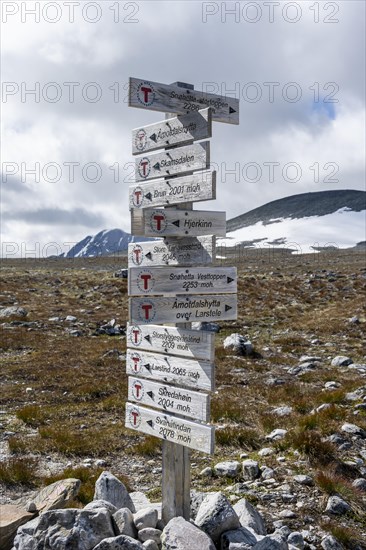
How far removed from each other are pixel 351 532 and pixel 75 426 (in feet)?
20.0

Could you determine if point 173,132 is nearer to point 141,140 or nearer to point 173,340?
point 141,140

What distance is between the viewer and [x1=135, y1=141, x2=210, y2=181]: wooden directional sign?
5746mm

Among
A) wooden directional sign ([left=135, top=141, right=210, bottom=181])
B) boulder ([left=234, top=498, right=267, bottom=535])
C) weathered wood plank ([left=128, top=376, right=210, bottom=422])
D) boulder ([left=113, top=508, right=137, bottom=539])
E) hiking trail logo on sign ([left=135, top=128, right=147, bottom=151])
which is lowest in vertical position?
boulder ([left=234, top=498, right=267, bottom=535])

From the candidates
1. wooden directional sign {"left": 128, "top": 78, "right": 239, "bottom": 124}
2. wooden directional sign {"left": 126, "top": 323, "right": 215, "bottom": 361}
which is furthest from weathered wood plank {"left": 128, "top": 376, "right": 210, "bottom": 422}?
wooden directional sign {"left": 128, "top": 78, "right": 239, "bottom": 124}

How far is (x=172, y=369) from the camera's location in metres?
5.95

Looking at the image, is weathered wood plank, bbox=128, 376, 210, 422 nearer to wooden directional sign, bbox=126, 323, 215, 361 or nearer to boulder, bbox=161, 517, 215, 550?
wooden directional sign, bbox=126, 323, 215, 361

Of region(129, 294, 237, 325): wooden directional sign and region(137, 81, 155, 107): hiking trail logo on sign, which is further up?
region(137, 81, 155, 107): hiking trail logo on sign

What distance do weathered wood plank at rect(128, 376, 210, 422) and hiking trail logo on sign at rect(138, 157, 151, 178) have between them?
2.42m

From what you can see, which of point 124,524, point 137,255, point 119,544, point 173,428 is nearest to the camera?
point 119,544

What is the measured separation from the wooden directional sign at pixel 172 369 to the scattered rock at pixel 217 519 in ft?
4.16

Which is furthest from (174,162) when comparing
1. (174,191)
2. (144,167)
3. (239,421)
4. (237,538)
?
(239,421)

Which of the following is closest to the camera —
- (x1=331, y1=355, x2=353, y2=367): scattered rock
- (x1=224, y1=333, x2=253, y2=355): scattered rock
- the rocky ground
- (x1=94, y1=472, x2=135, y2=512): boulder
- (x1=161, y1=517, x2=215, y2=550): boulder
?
(x1=161, y1=517, x2=215, y2=550): boulder

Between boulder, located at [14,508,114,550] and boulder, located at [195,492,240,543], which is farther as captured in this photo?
boulder, located at [195,492,240,543]

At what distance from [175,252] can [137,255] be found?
51 cm
